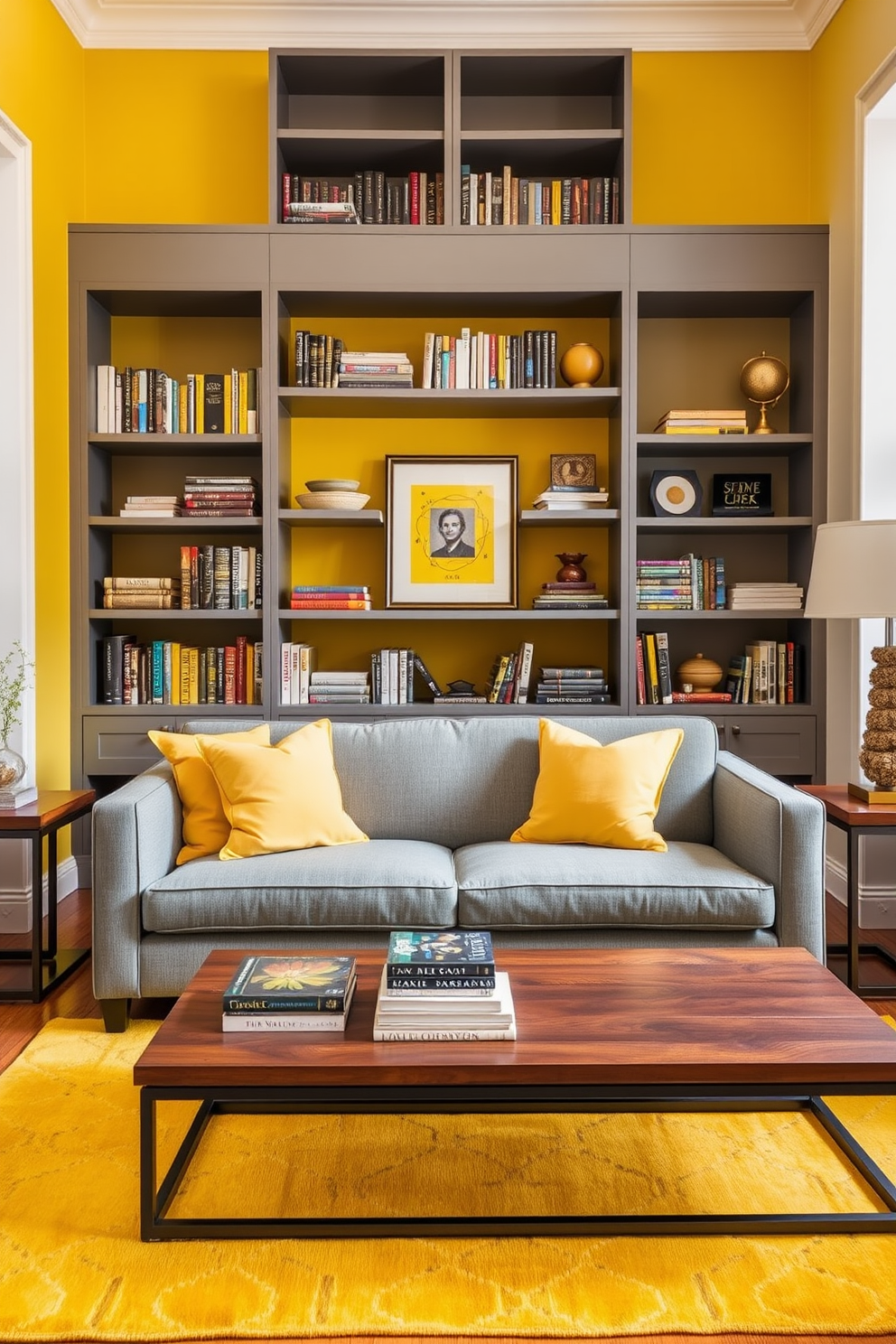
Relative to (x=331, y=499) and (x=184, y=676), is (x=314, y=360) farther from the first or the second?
(x=184, y=676)

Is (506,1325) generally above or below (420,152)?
below

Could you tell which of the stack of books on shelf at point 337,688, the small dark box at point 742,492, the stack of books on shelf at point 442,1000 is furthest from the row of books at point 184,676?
the stack of books on shelf at point 442,1000

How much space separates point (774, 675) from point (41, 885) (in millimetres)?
2667

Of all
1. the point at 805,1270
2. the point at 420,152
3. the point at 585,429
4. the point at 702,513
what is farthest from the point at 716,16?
the point at 805,1270

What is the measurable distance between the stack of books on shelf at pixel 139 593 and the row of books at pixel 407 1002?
230cm

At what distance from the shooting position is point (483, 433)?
414 cm

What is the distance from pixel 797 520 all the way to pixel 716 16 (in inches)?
79.7

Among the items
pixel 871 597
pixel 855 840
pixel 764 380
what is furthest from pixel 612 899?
pixel 764 380

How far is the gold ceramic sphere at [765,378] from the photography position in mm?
3934

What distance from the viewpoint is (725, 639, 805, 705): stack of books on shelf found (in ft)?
12.7

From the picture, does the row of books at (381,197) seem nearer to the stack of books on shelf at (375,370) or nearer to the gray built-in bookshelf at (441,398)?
the gray built-in bookshelf at (441,398)

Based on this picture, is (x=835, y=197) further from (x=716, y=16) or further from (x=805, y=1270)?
(x=805, y=1270)

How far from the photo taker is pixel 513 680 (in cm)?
391

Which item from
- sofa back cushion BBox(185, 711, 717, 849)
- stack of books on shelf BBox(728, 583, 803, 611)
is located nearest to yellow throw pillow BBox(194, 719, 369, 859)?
sofa back cushion BBox(185, 711, 717, 849)
